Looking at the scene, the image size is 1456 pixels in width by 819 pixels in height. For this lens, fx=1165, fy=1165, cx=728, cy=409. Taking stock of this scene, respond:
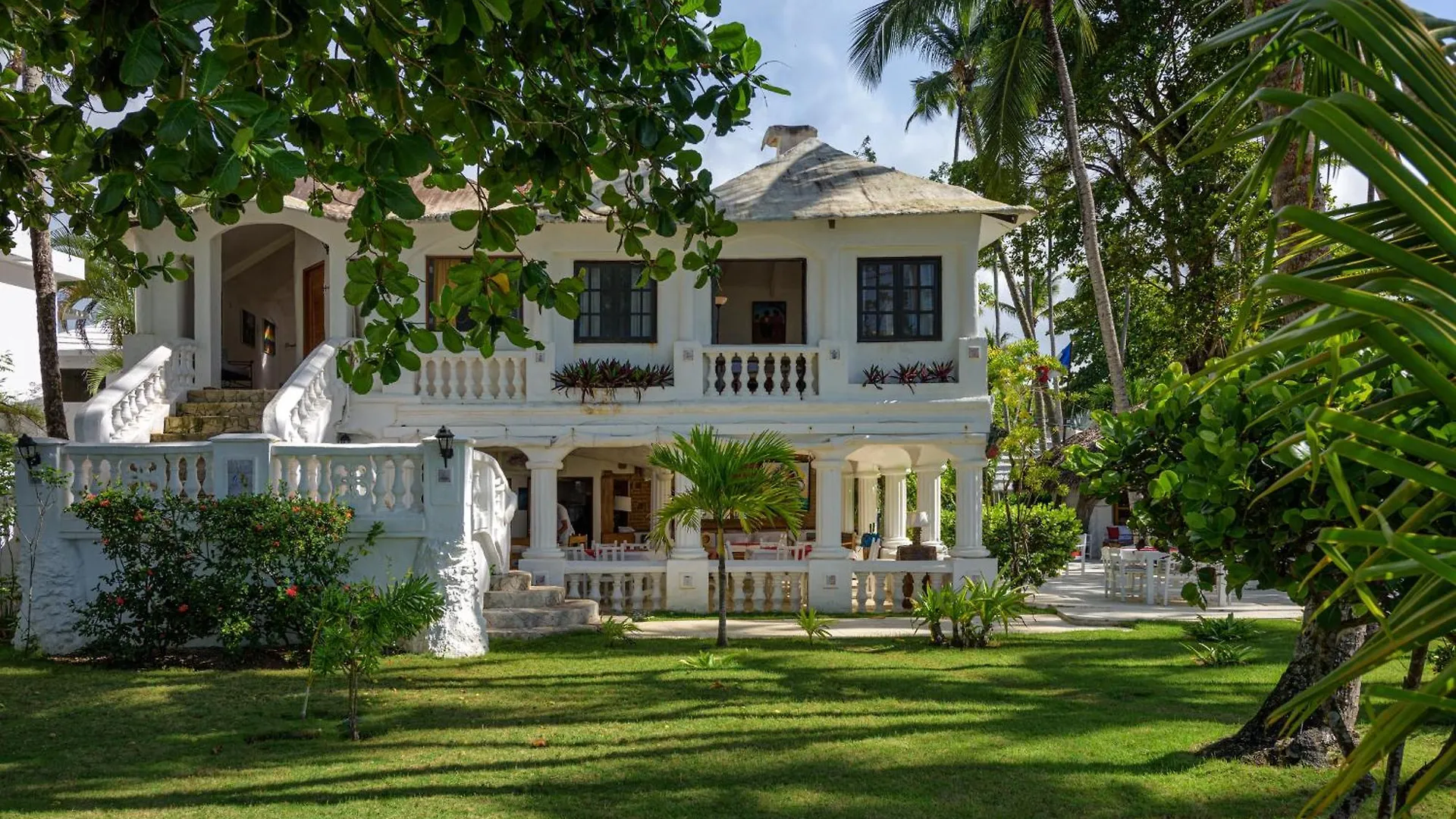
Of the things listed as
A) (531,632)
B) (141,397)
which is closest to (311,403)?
(141,397)

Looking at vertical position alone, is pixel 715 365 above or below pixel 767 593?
above

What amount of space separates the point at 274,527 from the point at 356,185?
8.32 meters

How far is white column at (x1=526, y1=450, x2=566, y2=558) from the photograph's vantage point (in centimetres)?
1709

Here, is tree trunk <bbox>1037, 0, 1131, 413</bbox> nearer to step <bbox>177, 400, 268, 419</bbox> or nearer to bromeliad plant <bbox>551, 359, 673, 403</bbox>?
bromeliad plant <bbox>551, 359, 673, 403</bbox>

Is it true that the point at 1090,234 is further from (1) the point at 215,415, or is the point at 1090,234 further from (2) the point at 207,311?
(2) the point at 207,311

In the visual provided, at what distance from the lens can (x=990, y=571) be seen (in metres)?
17.1

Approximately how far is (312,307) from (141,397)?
456 cm

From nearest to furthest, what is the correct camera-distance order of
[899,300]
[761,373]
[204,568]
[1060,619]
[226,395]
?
[204,568] → [226,395] → [1060,619] → [761,373] → [899,300]

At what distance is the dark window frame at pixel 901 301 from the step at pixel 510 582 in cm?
618

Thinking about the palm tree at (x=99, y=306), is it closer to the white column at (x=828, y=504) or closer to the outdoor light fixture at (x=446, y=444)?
the outdoor light fixture at (x=446, y=444)

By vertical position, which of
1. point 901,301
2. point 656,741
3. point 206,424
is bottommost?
point 656,741

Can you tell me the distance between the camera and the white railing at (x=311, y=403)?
47.0 feet

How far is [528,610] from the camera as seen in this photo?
14.6 m

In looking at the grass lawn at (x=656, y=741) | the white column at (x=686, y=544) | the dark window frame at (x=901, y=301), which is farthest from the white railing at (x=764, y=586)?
the grass lawn at (x=656, y=741)
